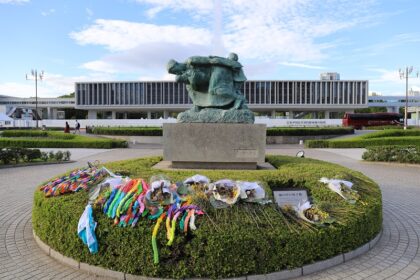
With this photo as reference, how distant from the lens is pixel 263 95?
63.7 meters

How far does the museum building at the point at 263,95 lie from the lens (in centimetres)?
6281

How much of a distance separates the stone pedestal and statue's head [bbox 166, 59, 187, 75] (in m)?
1.61

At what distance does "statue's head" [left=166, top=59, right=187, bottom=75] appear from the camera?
862cm

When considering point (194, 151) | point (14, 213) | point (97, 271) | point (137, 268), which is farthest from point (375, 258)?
point (14, 213)

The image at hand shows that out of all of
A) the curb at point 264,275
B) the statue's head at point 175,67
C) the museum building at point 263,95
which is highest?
the museum building at point 263,95

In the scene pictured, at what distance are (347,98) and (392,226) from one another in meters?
62.1

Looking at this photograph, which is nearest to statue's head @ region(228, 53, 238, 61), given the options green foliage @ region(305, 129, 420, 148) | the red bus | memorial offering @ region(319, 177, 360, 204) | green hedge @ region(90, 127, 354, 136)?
memorial offering @ region(319, 177, 360, 204)

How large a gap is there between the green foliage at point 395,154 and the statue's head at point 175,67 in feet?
34.7

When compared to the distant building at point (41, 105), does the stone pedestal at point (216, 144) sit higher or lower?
lower

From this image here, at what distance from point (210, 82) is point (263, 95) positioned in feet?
185

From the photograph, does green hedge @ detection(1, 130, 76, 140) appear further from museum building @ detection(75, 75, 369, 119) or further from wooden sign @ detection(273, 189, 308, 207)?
museum building @ detection(75, 75, 369, 119)

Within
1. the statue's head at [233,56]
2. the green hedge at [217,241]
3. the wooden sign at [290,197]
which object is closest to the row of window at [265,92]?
the statue's head at [233,56]

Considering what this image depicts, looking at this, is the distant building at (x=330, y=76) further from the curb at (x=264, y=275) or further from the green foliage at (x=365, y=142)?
the curb at (x=264, y=275)

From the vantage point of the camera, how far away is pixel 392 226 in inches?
233
